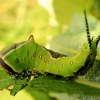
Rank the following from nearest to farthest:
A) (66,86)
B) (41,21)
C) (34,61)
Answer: (66,86), (34,61), (41,21)

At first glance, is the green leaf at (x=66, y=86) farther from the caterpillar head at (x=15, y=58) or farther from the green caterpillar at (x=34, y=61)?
the caterpillar head at (x=15, y=58)

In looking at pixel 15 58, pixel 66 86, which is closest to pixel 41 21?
pixel 15 58

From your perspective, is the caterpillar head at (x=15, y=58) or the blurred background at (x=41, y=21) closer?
the caterpillar head at (x=15, y=58)

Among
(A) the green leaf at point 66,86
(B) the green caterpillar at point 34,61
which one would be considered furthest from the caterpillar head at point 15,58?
(A) the green leaf at point 66,86

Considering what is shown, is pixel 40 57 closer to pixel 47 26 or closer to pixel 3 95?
pixel 3 95

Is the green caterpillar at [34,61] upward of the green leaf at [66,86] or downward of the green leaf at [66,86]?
upward

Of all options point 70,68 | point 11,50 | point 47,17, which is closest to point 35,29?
point 47,17

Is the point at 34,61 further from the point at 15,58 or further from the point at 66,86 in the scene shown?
the point at 66,86
